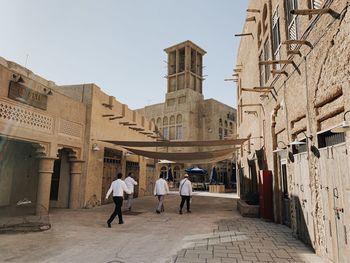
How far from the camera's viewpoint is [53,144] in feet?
29.2

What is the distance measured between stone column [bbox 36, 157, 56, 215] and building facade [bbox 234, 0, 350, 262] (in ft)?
22.9

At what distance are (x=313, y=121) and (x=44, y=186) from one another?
7.90 m

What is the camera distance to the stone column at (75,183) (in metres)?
9.96

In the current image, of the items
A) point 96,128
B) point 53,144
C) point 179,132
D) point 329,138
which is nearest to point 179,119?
point 179,132

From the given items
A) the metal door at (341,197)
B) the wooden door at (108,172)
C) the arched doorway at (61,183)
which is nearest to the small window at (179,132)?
the wooden door at (108,172)

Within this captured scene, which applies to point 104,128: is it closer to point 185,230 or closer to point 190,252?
point 185,230

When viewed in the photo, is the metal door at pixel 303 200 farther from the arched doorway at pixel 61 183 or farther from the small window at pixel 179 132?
the small window at pixel 179 132

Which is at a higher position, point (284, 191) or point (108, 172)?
point (108, 172)

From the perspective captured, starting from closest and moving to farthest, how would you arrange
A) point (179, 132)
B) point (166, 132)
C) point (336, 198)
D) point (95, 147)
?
1. point (336, 198)
2. point (95, 147)
3. point (179, 132)
4. point (166, 132)

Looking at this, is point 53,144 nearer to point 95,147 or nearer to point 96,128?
point 95,147

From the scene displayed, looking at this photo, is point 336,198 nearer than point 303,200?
Yes

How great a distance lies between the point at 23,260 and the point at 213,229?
4.21m

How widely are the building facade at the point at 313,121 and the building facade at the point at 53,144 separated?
22.3ft

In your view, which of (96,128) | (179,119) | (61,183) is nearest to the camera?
(61,183)
